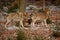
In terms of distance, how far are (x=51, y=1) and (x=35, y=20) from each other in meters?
15.2

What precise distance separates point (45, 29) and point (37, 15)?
4.43 ft

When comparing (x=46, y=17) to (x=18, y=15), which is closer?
(x=18, y=15)

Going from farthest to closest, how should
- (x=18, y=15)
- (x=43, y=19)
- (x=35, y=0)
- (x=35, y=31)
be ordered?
(x=35, y=0) → (x=43, y=19) → (x=18, y=15) → (x=35, y=31)

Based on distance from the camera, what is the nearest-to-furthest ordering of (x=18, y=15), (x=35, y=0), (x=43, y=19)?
(x=18, y=15) < (x=43, y=19) < (x=35, y=0)

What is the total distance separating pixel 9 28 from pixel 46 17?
2263 mm

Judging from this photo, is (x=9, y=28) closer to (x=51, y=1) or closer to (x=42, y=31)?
(x=42, y=31)

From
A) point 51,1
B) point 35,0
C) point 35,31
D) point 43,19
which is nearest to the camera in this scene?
point 35,31

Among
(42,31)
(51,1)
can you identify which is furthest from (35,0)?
(42,31)

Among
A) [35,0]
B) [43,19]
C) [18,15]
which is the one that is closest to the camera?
[18,15]

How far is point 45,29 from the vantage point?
1268 centimetres

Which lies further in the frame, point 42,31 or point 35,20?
point 35,20

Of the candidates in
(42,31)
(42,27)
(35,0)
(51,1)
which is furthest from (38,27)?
(35,0)

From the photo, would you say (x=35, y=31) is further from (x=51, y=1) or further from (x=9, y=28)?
(x=51, y=1)

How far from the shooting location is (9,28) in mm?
13055
